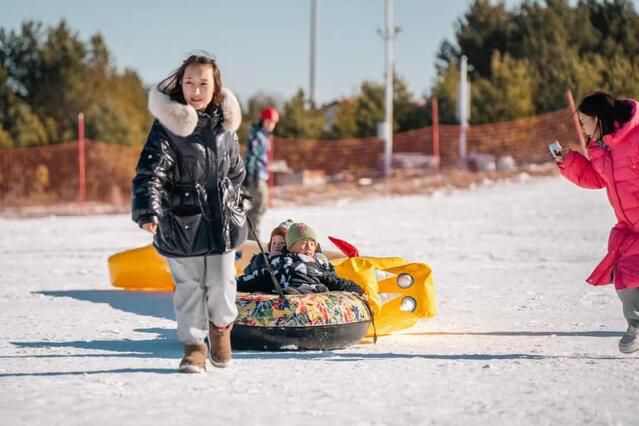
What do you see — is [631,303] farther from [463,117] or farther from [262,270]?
[463,117]

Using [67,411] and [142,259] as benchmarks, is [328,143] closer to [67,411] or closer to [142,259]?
[142,259]

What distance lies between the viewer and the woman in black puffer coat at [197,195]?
17.1 feet

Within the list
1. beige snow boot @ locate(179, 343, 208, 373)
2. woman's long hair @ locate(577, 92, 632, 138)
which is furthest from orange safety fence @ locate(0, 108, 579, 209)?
beige snow boot @ locate(179, 343, 208, 373)

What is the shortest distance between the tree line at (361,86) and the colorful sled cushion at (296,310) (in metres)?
22.2

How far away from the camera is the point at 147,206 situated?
16.6ft

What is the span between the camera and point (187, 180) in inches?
207

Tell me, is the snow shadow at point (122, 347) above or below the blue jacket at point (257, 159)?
below

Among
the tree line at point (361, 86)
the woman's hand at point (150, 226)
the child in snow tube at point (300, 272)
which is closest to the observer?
the woman's hand at point (150, 226)

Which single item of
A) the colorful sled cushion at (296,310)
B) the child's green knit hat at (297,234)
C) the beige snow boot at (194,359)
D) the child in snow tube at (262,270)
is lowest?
the beige snow boot at (194,359)

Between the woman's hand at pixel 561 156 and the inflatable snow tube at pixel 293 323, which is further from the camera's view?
the woman's hand at pixel 561 156

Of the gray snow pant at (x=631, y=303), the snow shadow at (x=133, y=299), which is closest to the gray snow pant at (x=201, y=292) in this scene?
the gray snow pant at (x=631, y=303)

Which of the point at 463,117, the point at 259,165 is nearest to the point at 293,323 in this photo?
the point at 259,165

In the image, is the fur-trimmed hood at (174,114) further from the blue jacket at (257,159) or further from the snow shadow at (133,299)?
the blue jacket at (257,159)

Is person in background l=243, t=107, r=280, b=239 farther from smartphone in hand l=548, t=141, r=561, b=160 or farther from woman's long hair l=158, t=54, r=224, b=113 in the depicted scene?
woman's long hair l=158, t=54, r=224, b=113
